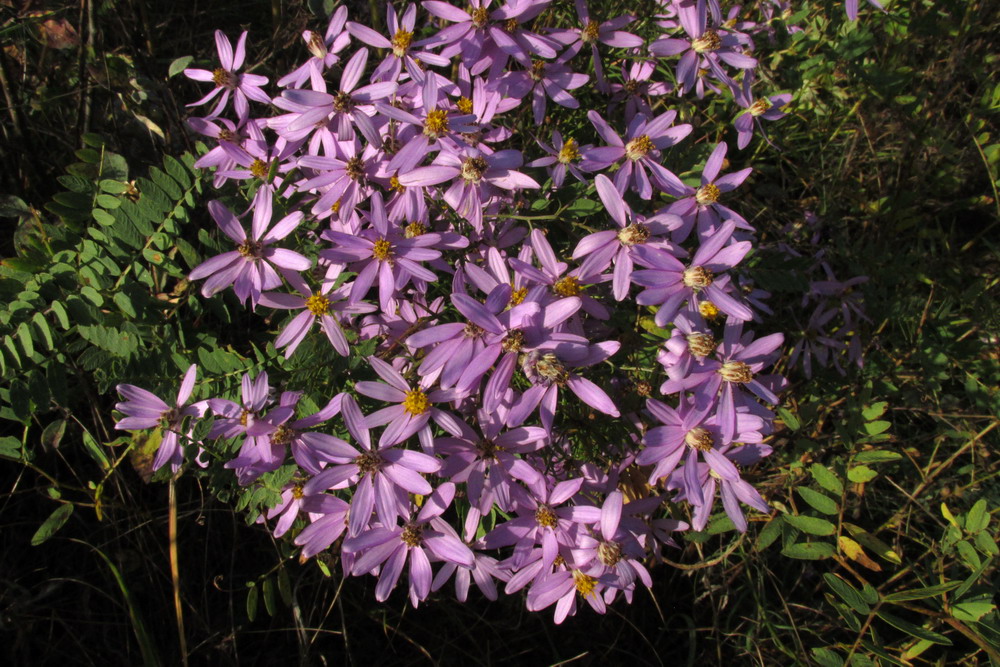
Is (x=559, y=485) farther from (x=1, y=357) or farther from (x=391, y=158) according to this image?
(x=1, y=357)

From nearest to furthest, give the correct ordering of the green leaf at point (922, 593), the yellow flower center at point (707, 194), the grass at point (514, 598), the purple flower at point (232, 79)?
1. the green leaf at point (922, 593)
2. the yellow flower center at point (707, 194)
3. the purple flower at point (232, 79)
4. the grass at point (514, 598)

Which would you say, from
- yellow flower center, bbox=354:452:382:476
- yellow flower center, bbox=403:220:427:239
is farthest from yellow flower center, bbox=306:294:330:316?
yellow flower center, bbox=354:452:382:476

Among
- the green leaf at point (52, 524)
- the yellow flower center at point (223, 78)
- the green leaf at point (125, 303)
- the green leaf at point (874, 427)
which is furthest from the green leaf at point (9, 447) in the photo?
the green leaf at point (874, 427)

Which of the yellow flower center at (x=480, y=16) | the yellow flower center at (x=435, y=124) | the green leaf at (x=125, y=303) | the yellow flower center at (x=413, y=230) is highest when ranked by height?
the yellow flower center at (x=480, y=16)

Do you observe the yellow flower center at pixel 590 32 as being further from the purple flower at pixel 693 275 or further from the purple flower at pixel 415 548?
the purple flower at pixel 415 548

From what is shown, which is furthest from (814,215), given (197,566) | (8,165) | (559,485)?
(8,165)

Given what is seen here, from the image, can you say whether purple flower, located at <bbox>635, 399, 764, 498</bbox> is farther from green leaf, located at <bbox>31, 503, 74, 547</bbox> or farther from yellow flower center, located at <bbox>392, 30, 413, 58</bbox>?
green leaf, located at <bbox>31, 503, 74, 547</bbox>
